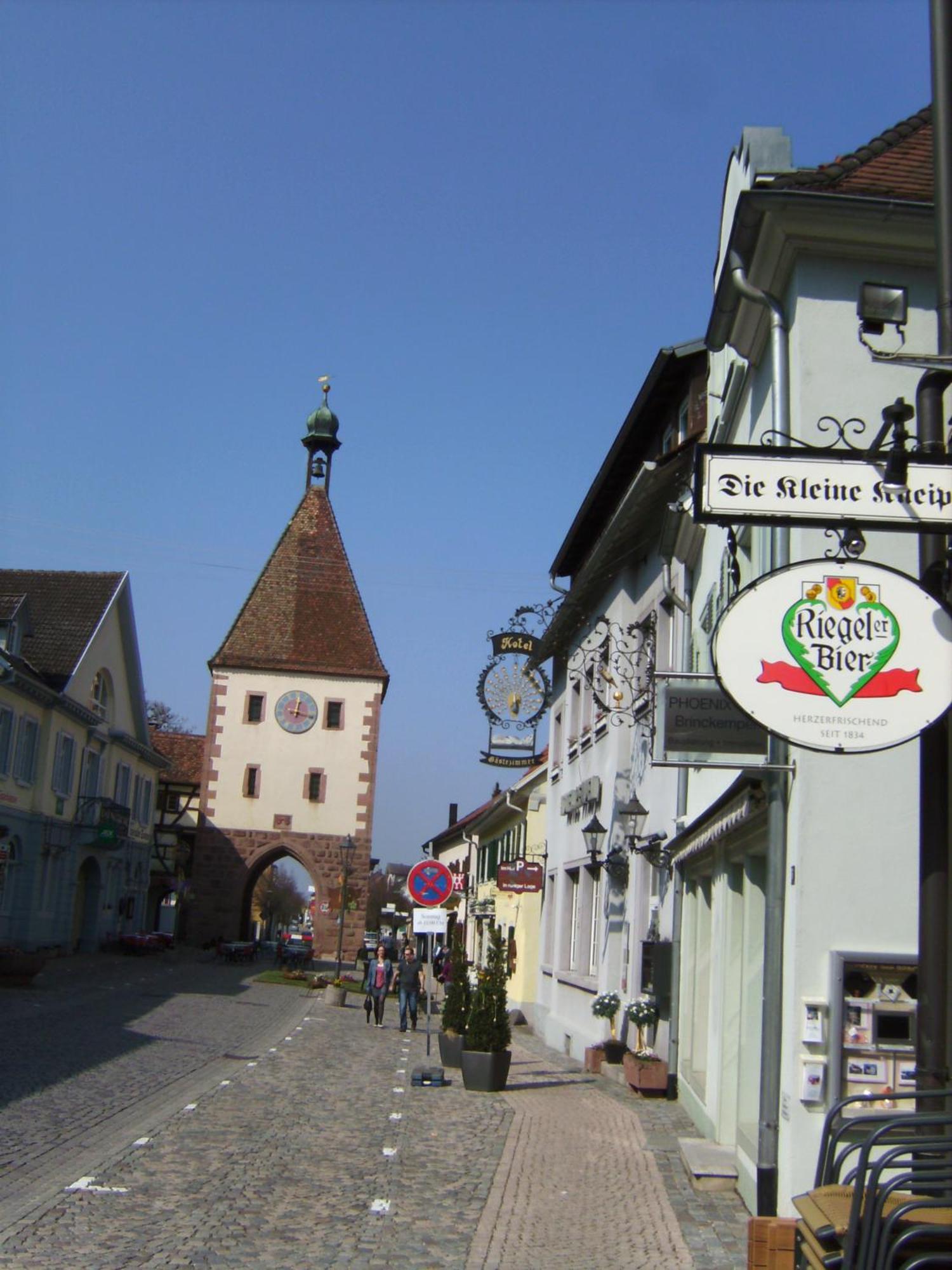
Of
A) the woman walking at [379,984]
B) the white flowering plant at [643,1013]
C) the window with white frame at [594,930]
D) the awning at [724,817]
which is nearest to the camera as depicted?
the awning at [724,817]

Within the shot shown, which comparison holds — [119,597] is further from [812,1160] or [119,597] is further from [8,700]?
[812,1160]

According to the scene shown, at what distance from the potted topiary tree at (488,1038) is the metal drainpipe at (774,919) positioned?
738 cm

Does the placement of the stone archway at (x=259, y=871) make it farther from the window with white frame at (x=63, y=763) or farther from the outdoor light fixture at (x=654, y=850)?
the outdoor light fixture at (x=654, y=850)

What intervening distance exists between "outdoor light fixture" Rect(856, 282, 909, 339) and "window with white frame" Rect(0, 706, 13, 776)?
31980 mm

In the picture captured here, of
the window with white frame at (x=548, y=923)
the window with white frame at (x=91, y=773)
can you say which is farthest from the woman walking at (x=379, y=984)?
the window with white frame at (x=91, y=773)

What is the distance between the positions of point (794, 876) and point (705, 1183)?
3.09m

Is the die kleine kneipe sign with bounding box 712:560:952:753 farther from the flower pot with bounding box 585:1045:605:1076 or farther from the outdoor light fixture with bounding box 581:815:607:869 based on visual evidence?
the outdoor light fixture with bounding box 581:815:607:869

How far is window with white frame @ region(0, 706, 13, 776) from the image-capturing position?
3516cm

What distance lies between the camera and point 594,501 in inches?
922

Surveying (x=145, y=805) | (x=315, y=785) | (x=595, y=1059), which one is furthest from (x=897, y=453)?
(x=145, y=805)

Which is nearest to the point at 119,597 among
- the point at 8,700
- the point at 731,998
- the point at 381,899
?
the point at 8,700

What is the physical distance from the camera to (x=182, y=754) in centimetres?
6856

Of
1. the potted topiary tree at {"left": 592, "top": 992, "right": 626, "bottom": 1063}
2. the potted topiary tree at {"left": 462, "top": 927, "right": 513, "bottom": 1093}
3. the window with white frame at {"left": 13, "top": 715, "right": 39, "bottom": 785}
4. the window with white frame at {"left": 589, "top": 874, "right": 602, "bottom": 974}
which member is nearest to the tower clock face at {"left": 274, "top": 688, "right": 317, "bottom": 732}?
the window with white frame at {"left": 13, "top": 715, "right": 39, "bottom": 785}

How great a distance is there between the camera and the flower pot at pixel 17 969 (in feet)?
93.8
